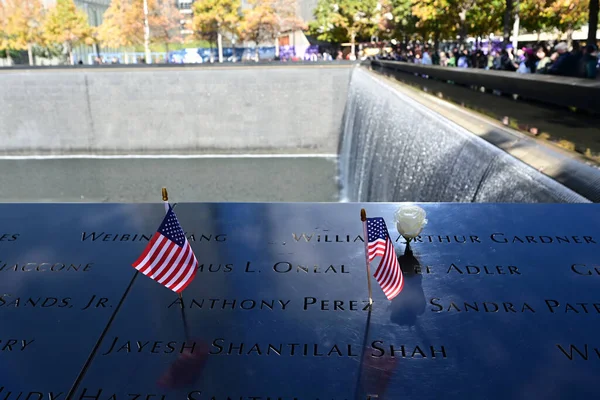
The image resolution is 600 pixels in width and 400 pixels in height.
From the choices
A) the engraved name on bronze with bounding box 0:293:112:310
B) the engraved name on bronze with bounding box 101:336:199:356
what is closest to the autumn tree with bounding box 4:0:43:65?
the engraved name on bronze with bounding box 0:293:112:310

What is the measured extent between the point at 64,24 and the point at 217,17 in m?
10.9

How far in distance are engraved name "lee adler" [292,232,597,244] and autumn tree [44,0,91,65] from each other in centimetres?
4469

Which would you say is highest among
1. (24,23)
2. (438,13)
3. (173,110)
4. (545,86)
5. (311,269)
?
(24,23)

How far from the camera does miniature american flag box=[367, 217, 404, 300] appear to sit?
2.16 m

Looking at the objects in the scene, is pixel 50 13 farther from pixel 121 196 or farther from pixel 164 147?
pixel 121 196

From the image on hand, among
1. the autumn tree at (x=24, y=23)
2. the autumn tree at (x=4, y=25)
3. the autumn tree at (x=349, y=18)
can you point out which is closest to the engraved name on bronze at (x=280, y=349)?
the autumn tree at (x=349, y=18)

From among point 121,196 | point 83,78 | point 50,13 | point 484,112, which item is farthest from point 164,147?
point 50,13

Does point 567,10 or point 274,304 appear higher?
point 567,10

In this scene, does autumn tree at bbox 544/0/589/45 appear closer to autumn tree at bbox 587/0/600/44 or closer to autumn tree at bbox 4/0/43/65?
autumn tree at bbox 587/0/600/44

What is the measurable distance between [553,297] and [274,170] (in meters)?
17.2

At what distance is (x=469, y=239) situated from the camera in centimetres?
266

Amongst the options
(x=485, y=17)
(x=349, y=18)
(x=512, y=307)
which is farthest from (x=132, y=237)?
(x=349, y=18)

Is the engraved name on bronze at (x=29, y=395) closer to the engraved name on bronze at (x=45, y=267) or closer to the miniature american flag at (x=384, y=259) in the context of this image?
the engraved name on bronze at (x=45, y=267)

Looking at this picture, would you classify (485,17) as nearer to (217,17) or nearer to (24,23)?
(217,17)
